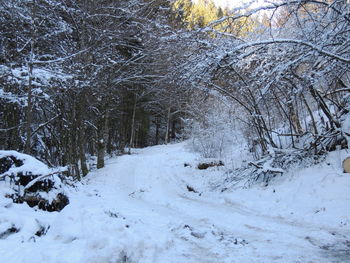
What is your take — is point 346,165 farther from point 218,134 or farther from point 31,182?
point 218,134

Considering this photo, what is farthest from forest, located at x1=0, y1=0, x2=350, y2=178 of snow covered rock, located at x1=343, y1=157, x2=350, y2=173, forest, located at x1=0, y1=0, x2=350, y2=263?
snow covered rock, located at x1=343, y1=157, x2=350, y2=173

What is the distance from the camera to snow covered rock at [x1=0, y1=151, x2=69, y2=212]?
4.99 metres

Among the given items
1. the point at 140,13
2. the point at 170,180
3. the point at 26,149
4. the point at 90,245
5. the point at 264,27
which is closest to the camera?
the point at 90,245

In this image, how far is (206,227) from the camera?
16.9 feet

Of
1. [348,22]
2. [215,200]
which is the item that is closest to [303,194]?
[215,200]

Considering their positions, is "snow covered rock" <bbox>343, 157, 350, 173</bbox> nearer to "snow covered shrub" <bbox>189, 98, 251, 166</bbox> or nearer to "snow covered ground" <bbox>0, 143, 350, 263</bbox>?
"snow covered ground" <bbox>0, 143, 350, 263</bbox>

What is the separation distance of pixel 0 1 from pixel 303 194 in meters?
8.20

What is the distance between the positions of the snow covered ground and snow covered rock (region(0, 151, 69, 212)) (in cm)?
23

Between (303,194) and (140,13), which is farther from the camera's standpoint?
(140,13)

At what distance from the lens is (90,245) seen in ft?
12.3

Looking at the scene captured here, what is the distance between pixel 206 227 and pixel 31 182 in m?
2.92

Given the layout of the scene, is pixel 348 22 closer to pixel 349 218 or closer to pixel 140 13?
pixel 349 218

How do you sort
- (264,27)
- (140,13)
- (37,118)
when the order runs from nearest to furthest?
1. (264,27)
2. (37,118)
3. (140,13)

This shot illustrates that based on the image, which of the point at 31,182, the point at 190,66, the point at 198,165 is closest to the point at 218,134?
the point at 198,165
